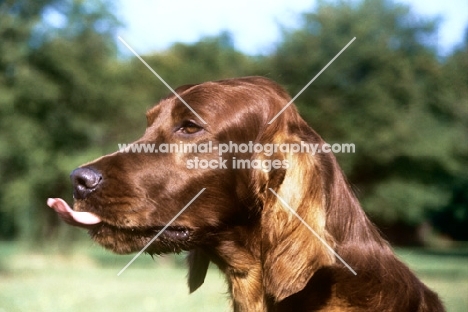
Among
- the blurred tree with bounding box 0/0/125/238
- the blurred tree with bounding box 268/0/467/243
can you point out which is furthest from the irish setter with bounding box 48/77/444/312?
the blurred tree with bounding box 268/0/467/243

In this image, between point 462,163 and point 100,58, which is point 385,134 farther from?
point 100,58

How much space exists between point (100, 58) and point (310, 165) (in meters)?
21.0

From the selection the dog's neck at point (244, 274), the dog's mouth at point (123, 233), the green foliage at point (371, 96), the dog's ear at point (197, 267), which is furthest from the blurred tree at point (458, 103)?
the dog's mouth at point (123, 233)

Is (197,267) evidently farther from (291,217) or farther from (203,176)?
(291,217)

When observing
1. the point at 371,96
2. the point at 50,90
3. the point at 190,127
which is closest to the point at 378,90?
the point at 371,96

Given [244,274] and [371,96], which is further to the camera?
[371,96]

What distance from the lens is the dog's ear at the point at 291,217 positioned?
3064 mm

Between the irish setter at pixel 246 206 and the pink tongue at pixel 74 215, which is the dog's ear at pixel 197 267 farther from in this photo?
the pink tongue at pixel 74 215

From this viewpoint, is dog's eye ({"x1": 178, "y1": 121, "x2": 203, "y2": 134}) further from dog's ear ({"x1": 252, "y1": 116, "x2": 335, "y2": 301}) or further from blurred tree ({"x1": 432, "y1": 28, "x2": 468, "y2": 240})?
blurred tree ({"x1": 432, "y1": 28, "x2": 468, "y2": 240})

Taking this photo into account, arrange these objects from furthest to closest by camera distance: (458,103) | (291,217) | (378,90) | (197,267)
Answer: (458,103) < (378,90) < (197,267) < (291,217)

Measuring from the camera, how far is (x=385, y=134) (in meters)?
39.2

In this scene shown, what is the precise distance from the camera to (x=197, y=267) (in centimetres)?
399

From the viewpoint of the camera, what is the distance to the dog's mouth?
345 centimetres

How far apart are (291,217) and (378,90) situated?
120 ft
